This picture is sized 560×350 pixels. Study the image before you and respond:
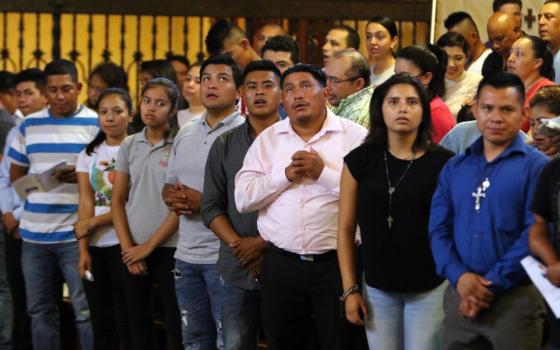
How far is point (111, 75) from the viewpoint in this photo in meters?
7.59

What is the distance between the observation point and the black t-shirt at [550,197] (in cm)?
389

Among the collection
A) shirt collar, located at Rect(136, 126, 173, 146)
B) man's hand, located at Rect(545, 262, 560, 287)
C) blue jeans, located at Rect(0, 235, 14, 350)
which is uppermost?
shirt collar, located at Rect(136, 126, 173, 146)

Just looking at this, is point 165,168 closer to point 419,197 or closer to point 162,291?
point 162,291

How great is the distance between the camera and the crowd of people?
163 inches

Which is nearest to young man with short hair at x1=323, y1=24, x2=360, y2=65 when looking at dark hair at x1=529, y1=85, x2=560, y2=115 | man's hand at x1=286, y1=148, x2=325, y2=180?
man's hand at x1=286, y1=148, x2=325, y2=180

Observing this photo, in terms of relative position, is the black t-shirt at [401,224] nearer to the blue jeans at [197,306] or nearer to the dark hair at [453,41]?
the blue jeans at [197,306]

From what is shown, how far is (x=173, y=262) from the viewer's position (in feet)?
19.7

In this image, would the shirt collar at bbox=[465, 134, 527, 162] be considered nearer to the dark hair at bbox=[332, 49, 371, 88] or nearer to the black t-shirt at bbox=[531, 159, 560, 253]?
the black t-shirt at bbox=[531, 159, 560, 253]

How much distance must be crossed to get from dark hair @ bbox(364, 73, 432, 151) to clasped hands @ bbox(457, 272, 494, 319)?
66 cm

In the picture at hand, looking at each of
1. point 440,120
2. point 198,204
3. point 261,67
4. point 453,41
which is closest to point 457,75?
point 453,41

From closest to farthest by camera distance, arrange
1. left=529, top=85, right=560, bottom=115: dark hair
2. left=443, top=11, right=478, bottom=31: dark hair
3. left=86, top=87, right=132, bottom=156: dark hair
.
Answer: left=529, top=85, right=560, bottom=115: dark hair → left=86, top=87, right=132, bottom=156: dark hair → left=443, top=11, right=478, bottom=31: dark hair

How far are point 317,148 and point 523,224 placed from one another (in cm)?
118

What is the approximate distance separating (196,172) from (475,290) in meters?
2.01

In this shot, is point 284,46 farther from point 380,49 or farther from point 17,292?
point 17,292
